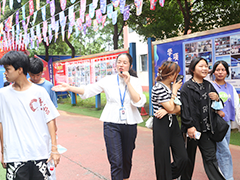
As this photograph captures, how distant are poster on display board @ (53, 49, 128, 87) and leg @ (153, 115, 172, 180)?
223 inches

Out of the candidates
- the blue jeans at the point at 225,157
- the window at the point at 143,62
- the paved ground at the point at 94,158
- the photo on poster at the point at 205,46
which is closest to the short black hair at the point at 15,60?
the paved ground at the point at 94,158

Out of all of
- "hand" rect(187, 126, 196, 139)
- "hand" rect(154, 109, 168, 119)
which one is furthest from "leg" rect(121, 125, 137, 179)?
"hand" rect(187, 126, 196, 139)

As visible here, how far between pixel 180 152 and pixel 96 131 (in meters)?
4.26

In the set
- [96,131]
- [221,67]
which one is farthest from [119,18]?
[221,67]

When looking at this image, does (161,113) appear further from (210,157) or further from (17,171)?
(17,171)

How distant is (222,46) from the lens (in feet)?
16.8

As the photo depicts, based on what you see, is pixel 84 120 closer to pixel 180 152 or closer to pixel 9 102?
pixel 180 152

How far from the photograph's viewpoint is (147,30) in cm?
977

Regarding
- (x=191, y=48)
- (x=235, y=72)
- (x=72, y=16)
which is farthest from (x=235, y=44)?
(x=72, y=16)

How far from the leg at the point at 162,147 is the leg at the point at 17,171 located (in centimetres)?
140

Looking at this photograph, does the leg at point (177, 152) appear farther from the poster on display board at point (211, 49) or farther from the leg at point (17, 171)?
the poster on display board at point (211, 49)

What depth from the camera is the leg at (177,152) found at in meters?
2.67

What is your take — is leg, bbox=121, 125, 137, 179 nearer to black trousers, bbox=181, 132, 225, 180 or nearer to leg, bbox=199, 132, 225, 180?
black trousers, bbox=181, 132, 225, 180

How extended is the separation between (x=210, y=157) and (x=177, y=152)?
390mm
